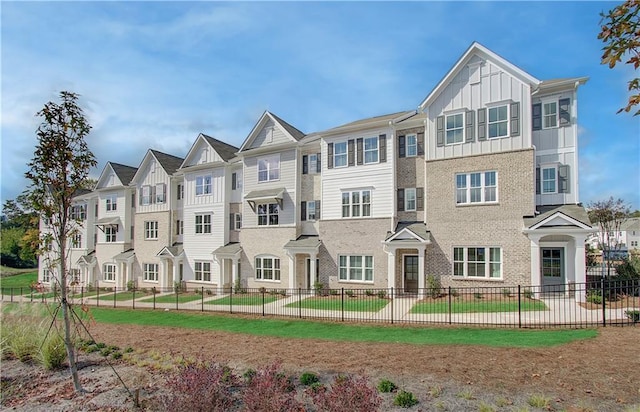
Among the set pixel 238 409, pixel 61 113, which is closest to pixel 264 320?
pixel 238 409

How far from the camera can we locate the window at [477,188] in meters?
18.9

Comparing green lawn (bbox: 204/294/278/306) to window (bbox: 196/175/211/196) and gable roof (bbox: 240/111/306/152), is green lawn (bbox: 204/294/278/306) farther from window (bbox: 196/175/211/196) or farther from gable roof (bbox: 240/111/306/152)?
gable roof (bbox: 240/111/306/152)

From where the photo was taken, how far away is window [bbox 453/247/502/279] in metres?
18.5

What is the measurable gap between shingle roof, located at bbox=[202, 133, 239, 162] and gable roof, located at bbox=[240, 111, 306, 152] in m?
2.58

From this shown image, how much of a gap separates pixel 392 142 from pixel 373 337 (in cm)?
1310

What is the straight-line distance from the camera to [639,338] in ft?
31.7

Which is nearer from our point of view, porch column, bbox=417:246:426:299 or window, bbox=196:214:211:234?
porch column, bbox=417:246:426:299

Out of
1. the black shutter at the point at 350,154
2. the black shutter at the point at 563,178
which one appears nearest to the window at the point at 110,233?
the black shutter at the point at 350,154

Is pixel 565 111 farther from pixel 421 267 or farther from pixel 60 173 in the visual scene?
pixel 60 173

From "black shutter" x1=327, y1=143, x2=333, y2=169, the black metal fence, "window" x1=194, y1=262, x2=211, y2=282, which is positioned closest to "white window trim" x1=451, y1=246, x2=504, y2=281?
the black metal fence

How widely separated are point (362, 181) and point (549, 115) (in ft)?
33.8

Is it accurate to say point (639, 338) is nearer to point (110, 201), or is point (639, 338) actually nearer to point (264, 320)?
point (264, 320)

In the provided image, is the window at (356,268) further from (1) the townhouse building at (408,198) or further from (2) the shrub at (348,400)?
(2) the shrub at (348,400)

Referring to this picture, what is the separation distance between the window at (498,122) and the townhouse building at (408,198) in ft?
0.17
